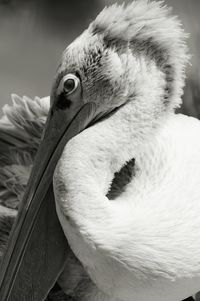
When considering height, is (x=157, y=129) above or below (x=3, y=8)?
below

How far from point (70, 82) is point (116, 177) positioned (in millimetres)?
296

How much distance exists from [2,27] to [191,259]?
5.52 feet

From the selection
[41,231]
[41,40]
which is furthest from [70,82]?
[41,40]

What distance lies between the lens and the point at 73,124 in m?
1.45

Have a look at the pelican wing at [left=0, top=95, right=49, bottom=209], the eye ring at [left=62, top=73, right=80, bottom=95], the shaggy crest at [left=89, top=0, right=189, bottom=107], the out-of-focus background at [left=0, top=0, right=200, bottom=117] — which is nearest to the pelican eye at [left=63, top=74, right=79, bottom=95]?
the eye ring at [left=62, top=73, right=80, bottom=95]

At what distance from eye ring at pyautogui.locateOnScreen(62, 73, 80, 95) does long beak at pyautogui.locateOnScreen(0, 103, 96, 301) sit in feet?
0.20

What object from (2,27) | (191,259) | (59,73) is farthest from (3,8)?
(191,259)

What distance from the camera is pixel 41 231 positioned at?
1.50m

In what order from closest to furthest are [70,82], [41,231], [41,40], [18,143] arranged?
1. [70,82]
2. [41,231]
3. [18,143]
4. [41,40]

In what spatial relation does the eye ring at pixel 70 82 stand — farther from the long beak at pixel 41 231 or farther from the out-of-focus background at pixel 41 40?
the out-of-focus background at pixel 41 40

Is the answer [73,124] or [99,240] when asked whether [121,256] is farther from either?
[73,124]

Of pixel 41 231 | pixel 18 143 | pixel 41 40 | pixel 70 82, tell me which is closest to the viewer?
pixel 70 82

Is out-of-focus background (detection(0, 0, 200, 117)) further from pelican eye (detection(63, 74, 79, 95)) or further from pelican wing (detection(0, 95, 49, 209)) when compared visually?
pelican eye (detection(63, 74, 79, 95))

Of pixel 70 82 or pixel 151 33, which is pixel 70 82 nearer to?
pixel 70 82
